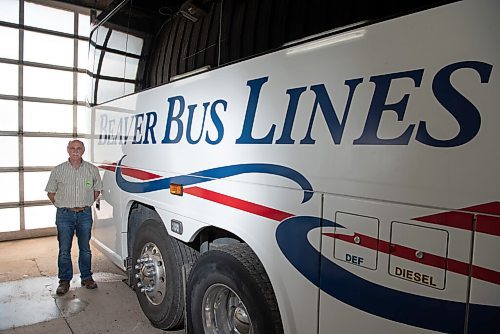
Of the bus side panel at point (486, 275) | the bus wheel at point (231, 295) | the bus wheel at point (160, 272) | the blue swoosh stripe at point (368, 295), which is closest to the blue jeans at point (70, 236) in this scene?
the bus wheel at point (160, 272)

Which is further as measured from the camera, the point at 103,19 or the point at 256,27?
the point at 103,19

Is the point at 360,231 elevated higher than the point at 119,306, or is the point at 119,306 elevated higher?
the point at 360,231

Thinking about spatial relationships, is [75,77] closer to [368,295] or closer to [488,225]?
[368,295]

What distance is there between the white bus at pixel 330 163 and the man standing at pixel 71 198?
164cm

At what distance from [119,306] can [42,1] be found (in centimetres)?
588

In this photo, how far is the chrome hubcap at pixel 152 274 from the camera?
128 inches

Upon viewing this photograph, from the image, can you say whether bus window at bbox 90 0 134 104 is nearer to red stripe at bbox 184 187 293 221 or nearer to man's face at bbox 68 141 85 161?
man's face at bbox 68 141 85 161

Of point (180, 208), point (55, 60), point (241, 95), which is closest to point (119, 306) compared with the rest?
point (180, 208)

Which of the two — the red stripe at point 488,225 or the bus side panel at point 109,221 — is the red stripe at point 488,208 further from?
the bus side panel at point 109,221

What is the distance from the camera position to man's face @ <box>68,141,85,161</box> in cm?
421

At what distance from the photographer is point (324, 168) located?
1.62 m

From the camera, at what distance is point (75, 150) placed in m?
4.21

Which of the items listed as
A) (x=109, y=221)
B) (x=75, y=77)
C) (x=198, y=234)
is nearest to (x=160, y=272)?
(x=198, y=234)

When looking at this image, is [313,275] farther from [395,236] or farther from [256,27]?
[256,27]
